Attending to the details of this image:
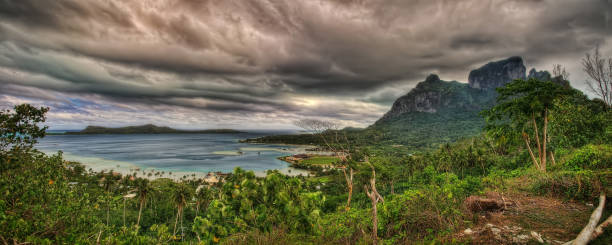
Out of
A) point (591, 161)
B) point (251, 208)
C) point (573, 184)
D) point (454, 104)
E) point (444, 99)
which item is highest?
point (444, 99)

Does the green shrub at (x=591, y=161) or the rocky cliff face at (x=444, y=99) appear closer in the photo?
the green shrub at (x=591, y=161)

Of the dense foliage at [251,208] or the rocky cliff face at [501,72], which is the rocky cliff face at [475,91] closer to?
the rocky cliff face at [501,72]

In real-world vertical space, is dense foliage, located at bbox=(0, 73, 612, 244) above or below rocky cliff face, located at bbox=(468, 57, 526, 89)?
below

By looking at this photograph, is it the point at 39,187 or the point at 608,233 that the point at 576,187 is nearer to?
the point at 608,233

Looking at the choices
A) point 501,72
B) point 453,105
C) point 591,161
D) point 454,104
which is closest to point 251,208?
point 591,161

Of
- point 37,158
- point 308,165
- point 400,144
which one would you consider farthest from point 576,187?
point 400,144

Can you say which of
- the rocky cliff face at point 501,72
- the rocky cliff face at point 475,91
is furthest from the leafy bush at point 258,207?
the rocky cliff face at point 501,72

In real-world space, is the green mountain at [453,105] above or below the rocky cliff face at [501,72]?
below

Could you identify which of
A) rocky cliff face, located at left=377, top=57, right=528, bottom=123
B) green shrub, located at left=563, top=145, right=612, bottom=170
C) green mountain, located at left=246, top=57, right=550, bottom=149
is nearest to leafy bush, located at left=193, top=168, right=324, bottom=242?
green shrub, located at left=563, top=145, right=612, bottom=170

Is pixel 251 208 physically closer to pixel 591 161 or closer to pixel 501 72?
pixel 591 161

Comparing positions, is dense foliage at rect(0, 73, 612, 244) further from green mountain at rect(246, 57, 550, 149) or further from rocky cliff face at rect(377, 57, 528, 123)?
rocky cliff face at rect(377, 57, 528, 123)

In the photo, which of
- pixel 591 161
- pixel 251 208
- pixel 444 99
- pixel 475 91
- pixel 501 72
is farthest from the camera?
pixel 475 91
